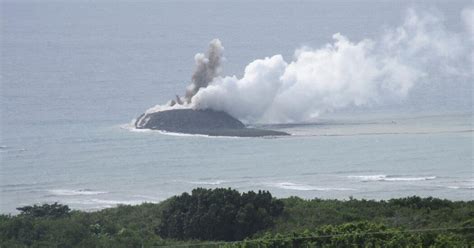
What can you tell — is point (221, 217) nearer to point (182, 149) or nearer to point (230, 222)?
point (230, 222)

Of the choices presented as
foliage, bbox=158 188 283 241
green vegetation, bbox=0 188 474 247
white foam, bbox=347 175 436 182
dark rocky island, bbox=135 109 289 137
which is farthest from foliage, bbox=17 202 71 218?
dark rocky island, bbox=135 109 289 137

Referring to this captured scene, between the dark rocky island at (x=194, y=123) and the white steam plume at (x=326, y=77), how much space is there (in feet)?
2.26

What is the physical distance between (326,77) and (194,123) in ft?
61.0

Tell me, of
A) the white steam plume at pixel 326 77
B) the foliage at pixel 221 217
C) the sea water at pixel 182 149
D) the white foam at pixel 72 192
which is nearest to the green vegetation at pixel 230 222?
the foliage at pixel 221 217

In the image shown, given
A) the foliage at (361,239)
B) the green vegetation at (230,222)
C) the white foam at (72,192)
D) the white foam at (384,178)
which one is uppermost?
the white foam at (384,178)

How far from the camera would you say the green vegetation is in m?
38.1

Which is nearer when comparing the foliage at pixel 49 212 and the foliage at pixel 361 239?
the foliage at pixel 361 239

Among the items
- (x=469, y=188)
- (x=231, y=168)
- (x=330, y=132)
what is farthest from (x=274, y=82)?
(x=469, y=188)

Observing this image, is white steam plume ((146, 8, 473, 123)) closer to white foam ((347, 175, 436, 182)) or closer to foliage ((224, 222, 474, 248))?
white foam ((347, 175, 436, 182))

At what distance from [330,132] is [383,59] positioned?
40327 millimetres

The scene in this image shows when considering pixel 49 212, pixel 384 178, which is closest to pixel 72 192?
pixel 384 178

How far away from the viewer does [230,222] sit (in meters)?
42.6

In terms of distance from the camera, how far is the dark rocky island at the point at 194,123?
7950cm

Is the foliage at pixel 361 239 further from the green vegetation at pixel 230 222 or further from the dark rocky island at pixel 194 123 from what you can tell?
the dark rocky island at pixel 194 123
